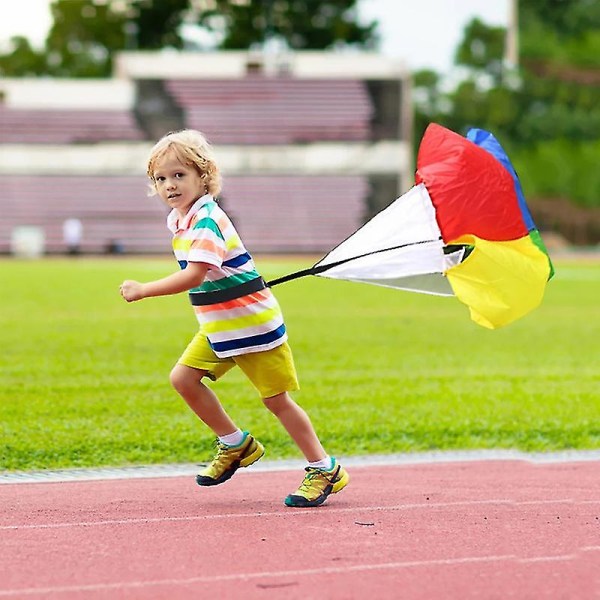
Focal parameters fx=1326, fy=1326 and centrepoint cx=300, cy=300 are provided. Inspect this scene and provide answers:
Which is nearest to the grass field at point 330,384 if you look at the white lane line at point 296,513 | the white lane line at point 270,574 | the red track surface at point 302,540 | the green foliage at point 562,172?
the red track surface at point 302,540

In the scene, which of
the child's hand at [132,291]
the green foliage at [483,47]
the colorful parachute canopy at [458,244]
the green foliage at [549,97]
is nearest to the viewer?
the child's hand at [132,291]

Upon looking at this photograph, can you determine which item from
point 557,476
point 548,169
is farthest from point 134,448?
point 548,169

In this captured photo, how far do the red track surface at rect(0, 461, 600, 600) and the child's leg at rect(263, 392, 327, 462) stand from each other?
A: 0.25 m

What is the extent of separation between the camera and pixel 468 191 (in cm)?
631

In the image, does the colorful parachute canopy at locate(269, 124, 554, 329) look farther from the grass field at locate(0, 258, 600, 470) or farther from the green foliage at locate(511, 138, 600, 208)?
the green foliage at locate(511, 138, 600, 208)

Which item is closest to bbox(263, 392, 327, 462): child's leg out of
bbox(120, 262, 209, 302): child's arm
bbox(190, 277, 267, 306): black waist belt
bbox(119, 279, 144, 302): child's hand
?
bbox(190, 277, 267, 306): black waist belt

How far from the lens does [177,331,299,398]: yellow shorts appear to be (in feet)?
19.4

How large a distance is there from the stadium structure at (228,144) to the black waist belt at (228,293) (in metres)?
47.0

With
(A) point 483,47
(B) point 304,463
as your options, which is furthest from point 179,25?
(B) point 304,463

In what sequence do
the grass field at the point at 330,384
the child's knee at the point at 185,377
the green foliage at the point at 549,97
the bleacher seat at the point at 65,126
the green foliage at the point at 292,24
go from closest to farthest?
the child's knee at the point at 185,377, the grass field at the point at 330,384, the bleacher seat at the point at 65,126, the green foliage at the point at 549,97, the green foliage at the point at 292,24

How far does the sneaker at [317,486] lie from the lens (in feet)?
19.5

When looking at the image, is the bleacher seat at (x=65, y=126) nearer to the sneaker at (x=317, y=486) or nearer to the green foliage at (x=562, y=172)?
the green foliage at (x=562, y=172)

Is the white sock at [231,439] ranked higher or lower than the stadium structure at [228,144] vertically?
higher

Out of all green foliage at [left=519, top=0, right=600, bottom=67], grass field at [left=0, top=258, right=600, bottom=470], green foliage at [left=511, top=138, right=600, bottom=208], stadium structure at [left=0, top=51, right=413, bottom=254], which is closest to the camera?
grass field at [left=0, top=258, right=600, bottom=470]
